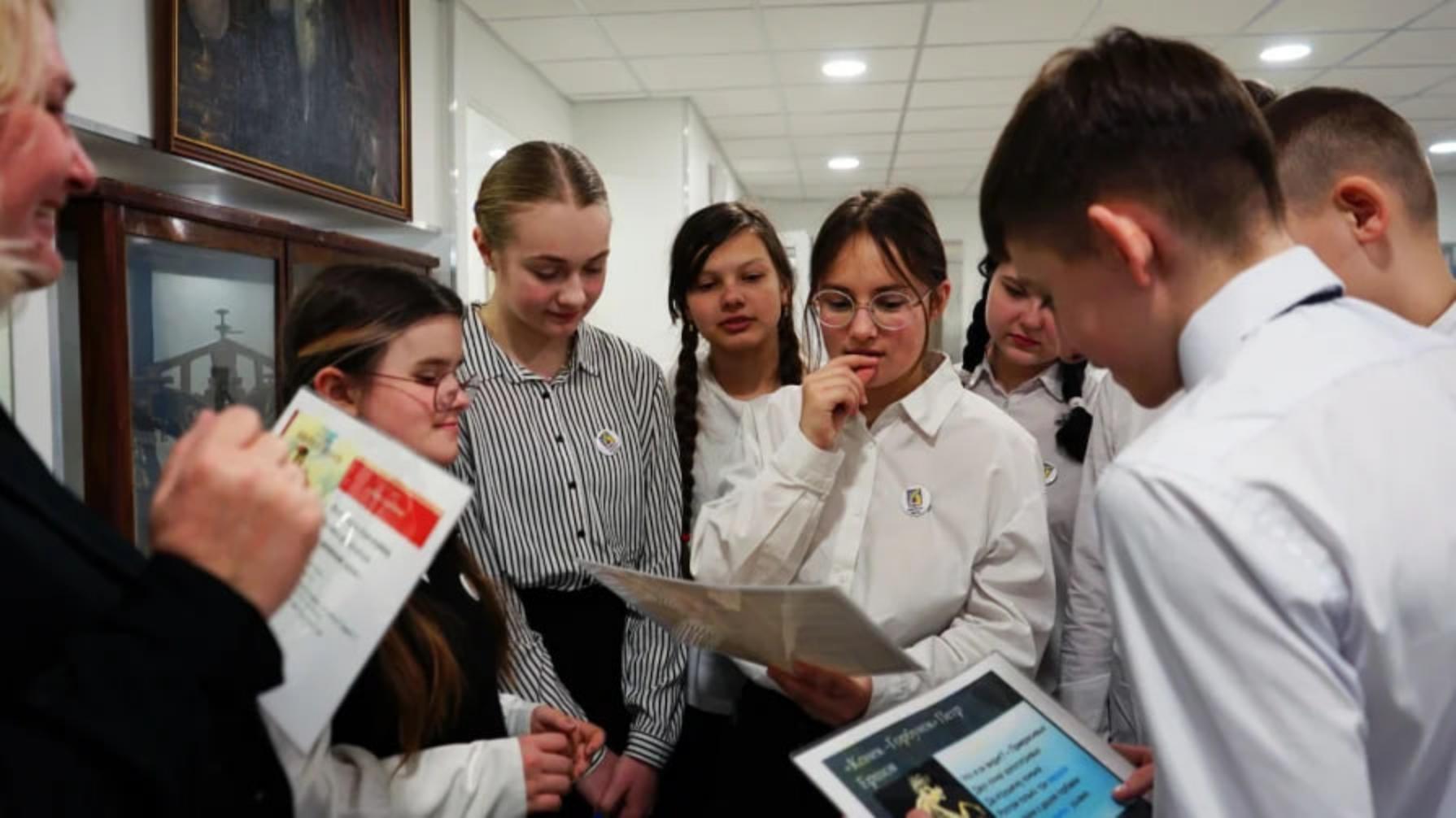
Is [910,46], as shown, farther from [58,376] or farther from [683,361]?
[58,376]

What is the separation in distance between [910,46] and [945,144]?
2.38m

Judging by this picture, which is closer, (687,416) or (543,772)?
(543,772)

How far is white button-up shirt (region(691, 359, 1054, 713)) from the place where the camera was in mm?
1391

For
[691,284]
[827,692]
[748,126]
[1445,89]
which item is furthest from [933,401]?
[1445,89]

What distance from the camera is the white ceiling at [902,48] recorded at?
428 centimetres

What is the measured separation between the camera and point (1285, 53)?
5004 mm

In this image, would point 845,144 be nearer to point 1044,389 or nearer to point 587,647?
point 1044,389

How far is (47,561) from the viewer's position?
2.08 ft

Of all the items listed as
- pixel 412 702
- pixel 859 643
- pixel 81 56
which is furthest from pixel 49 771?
pixel 81 56

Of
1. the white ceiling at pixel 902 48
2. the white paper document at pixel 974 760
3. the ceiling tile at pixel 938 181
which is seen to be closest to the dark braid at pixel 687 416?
the white paper document at pixel 974 760

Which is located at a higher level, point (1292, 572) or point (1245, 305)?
point (1245, 305)

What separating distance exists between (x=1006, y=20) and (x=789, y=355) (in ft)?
10.2

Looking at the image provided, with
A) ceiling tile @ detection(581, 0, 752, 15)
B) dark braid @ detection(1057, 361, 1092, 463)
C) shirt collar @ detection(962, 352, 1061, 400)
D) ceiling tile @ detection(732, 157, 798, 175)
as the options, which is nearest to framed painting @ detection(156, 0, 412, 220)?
ceiling tile @ detection(581, 0, 752, 15)


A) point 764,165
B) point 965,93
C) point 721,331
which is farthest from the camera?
point 764,165
